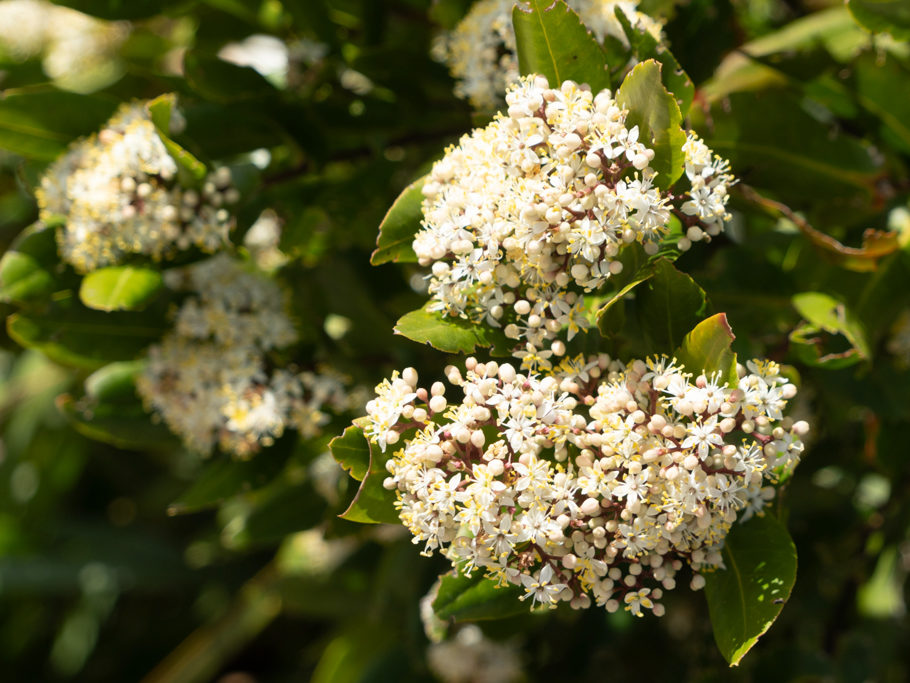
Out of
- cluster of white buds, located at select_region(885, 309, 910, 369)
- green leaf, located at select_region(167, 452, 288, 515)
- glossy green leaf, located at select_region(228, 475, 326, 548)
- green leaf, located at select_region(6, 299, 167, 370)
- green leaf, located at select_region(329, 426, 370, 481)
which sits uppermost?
green leaf, located at select_region(329, 426, 370, 481)

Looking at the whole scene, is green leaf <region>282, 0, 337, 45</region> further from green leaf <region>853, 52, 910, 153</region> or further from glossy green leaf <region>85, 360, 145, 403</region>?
green leaf <region>853, 52, 910, 153</region>

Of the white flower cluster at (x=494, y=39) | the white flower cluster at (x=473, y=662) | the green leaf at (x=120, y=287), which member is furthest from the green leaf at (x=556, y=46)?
the white flower cluster at (x=473, y=662)

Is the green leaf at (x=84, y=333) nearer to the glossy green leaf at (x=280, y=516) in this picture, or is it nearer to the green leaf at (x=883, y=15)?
the glossy green leaf at (x=280, y=516)

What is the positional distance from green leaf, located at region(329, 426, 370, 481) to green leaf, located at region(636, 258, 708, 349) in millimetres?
452

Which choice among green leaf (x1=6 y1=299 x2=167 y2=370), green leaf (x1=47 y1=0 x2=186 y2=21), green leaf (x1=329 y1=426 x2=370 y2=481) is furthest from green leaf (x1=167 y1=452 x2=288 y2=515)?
green leaf (x1=47 y1=0 x2=186 y2=21)

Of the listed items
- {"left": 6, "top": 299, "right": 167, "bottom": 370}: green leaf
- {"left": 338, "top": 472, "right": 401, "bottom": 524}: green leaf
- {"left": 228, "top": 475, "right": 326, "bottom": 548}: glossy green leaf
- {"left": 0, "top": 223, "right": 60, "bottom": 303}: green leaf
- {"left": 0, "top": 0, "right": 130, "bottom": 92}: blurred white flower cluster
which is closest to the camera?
{"left": 338, "top": 472, "right": 401, "bottom": 524}: green leaf

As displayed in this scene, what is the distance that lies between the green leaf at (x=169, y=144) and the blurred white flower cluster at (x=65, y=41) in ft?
5.17

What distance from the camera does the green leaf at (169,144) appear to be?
4.66 ft

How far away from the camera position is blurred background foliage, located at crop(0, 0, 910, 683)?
1621 millimetres

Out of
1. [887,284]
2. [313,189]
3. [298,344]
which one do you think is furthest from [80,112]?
[887,284]

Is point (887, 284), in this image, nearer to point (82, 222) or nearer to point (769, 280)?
point (769, 280)

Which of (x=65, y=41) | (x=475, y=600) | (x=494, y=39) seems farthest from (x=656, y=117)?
(x=65, y=41)

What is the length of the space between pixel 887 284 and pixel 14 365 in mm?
3263

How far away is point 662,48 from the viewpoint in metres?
1.30
